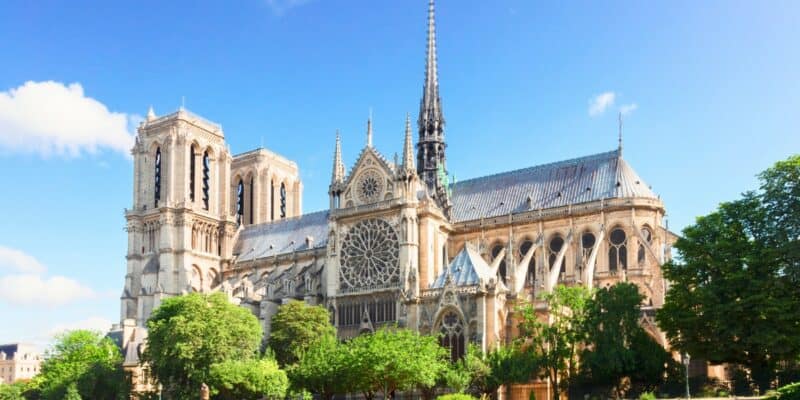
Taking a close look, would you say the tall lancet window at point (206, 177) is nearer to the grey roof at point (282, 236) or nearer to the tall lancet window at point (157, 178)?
the tall lancet window at point (157, 178)

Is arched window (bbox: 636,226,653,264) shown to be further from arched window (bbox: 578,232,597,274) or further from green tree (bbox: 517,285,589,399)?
green tree (bbox: 517,285,589,399)

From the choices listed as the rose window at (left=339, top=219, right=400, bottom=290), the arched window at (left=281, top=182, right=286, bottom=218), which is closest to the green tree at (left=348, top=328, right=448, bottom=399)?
the rose window at (left=339, top=219, right=400, bottom=290)

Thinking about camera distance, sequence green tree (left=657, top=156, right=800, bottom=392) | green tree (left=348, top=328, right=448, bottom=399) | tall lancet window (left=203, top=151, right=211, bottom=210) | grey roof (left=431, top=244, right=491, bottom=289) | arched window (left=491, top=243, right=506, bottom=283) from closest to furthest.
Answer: green tree (left=657, top=156, right=800, bottom=392) < green tree (left=348, top=328, right=448, bottom=399) < grey roof (left=431, top=244, right=491, bottom=289) < arched window (left=491, top=243, right=506, bottom=283) < tall lancet window (left=203, top=151, right=211, bottom=210)

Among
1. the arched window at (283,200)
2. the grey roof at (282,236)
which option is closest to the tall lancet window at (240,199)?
the arched window at (283,200)

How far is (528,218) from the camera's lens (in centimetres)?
6725

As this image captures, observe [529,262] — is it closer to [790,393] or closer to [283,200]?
[790,393]

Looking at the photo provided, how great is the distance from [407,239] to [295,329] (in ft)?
33.2

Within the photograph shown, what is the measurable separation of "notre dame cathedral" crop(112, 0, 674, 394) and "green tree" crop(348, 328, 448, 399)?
4.61 meters

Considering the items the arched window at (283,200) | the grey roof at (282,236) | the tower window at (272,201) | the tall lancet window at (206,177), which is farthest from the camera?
the arched window at (283,200)

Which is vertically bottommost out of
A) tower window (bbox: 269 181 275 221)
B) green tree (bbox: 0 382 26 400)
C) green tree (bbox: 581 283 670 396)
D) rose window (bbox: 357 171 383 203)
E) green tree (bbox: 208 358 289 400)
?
green tree (bbox: 0 382 26 400)

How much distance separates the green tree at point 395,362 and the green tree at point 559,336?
5184 mm

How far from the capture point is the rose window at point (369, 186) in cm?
6762

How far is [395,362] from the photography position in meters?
48.2

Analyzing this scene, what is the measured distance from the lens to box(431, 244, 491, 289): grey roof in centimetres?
5625
